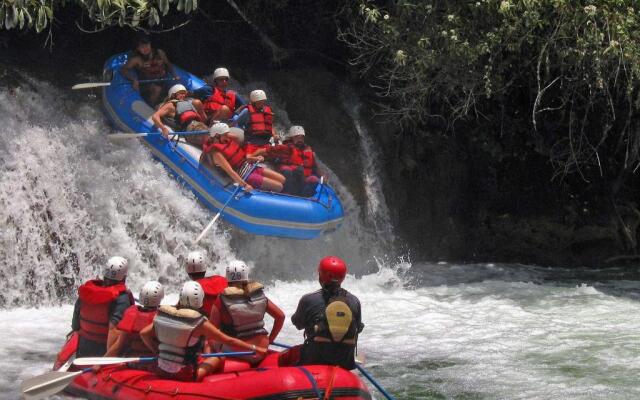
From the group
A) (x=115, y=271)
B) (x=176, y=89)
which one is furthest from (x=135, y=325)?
(x=176, y=89)

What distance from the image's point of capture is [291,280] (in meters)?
10.4

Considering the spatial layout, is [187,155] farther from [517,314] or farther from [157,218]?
[517,314]

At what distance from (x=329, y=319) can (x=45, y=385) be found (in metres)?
1.64

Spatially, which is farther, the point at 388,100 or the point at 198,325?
the point at 388,100

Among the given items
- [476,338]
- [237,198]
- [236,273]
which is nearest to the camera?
[236,273]

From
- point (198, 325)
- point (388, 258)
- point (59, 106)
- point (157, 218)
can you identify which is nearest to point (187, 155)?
point (157, 218)

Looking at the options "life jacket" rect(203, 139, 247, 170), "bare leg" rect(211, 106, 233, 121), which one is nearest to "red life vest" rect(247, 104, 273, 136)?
"bare leg" rect(211, 106, 233, 121)

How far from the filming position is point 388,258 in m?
11.5

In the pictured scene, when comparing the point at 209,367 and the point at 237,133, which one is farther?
the point at 237,133

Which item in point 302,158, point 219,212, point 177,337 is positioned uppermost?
point 302,158

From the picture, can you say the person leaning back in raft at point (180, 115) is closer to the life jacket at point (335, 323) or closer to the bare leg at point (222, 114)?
the bare leg at point (222, 114)

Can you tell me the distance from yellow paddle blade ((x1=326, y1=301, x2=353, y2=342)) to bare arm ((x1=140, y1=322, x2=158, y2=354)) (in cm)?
103

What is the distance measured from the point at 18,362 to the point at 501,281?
5654mm

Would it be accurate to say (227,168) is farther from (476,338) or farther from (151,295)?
(151,295)
